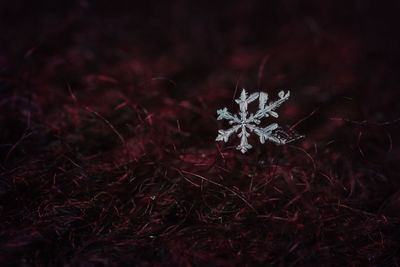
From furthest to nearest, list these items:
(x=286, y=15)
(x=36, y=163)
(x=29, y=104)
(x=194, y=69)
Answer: (x=286, y=15)
(x=194, y=69)
(x=29, y=104)
(x=36, y=163)

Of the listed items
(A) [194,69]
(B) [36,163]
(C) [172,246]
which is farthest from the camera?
(A) [194,69]

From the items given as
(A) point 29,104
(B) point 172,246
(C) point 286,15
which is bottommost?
(B) point 172,246

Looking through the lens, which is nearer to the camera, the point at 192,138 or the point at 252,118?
the point at 252,118

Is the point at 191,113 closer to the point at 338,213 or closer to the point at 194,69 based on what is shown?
the point at 194,69

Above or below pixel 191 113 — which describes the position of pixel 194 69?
above

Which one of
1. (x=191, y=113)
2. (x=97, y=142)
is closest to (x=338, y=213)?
(x=191, y=113)

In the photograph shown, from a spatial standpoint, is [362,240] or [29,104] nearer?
[362,240]
